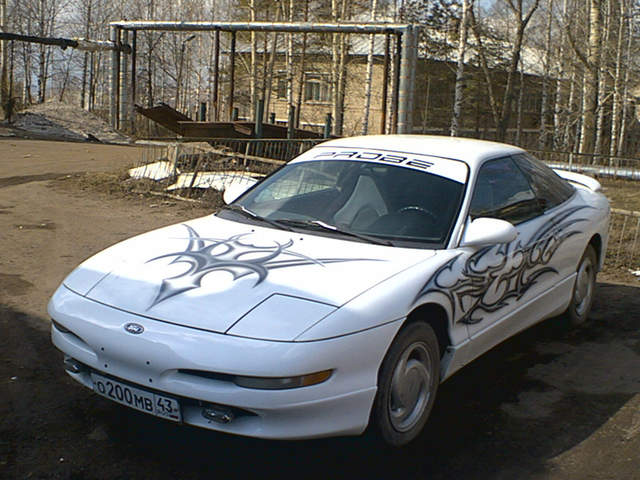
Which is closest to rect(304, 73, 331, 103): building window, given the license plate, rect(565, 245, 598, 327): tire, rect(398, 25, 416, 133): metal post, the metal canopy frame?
the metal canopy frame

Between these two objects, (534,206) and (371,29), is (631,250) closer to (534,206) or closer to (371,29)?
(534,206)

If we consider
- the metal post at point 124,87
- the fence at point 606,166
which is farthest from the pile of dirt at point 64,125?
the fence at point 606,166

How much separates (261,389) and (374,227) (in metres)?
1.48

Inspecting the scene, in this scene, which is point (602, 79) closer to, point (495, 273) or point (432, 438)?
point (495, 273)

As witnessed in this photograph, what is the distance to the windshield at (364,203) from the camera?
4.15 m

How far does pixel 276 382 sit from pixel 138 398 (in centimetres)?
66

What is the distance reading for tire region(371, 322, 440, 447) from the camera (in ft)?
10.9

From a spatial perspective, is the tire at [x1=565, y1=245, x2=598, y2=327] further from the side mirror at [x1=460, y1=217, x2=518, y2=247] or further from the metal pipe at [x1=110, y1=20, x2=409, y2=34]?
the metal pipe at [x1=110, y1=20, x2=409, y2=34]

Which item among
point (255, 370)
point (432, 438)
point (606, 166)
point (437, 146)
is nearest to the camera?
point (255, 370)

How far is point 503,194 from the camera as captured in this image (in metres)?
4.74

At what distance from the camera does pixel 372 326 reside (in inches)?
127

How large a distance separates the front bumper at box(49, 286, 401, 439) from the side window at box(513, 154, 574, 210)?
233 cm

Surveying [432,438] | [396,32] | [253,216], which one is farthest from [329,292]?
[396,32]

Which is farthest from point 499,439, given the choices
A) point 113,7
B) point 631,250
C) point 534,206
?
point 113,7
